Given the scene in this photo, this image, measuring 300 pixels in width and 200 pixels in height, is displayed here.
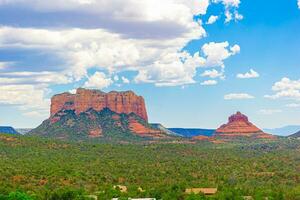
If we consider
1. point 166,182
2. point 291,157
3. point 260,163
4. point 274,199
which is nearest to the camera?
point 274,199

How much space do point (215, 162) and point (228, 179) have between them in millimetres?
36343

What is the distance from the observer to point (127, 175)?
407 feet

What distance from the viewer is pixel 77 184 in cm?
11081

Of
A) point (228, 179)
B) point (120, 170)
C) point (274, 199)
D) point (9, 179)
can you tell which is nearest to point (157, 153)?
point (120, 170)

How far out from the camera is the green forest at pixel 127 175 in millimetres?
96300

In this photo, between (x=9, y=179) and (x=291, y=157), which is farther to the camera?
(x=291, y=157)

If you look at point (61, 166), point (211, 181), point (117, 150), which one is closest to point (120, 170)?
point (61, 166)

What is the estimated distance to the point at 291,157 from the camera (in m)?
168

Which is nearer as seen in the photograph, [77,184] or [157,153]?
[77,184]

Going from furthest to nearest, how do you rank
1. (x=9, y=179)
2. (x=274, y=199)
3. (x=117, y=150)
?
1. (x=117, y=150)
2. (x=9, y=179)
3. (x=274, y=199)

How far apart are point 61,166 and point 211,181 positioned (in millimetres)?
32636

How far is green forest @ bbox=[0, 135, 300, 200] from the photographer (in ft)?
316

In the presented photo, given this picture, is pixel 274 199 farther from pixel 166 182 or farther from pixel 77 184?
pixel 77 184

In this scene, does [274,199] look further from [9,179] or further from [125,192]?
[9,179]
